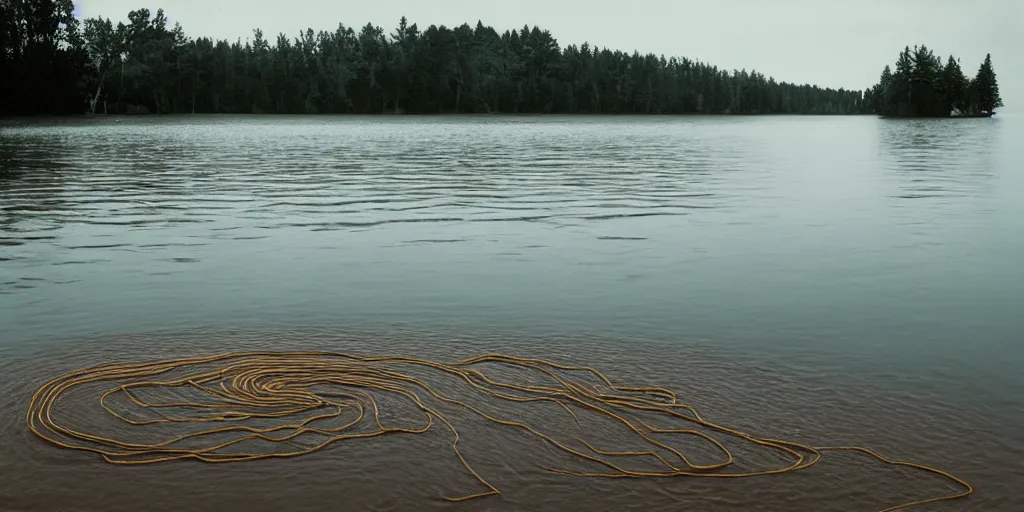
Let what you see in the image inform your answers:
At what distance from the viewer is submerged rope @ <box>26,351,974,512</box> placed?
597cm

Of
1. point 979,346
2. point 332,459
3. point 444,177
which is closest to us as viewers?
point 332,459

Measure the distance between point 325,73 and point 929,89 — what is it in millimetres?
112798

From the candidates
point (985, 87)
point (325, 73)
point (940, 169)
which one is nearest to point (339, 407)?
point (940, 169)

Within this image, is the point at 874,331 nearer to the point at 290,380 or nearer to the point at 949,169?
the point at 290,380

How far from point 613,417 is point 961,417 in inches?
95.8

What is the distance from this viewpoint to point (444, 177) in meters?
28.7

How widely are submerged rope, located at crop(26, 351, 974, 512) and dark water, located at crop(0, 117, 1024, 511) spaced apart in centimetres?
16

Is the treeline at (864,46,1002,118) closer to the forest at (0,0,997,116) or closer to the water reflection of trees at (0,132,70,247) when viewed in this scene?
the forest at (0,0,997,116)

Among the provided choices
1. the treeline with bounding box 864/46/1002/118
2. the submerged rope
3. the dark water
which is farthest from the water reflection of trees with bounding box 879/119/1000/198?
the treeline with bounding box 864/46/1002/118

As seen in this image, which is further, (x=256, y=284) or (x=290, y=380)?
(x=256, y=284)

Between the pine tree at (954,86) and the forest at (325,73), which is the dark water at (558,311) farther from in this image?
the pine tree at (954,86)

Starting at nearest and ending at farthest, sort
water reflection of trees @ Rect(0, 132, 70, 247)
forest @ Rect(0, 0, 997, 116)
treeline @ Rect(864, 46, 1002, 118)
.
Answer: water reflection of trees @ Rect(0, 132, 70, 247)
forest @ Rect(0, 0, 997, 116)
treeline @ Rect(864, 46, 1002, 118)

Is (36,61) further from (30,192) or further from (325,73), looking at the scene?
(30,192)

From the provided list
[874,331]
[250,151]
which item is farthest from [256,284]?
[250,151]
